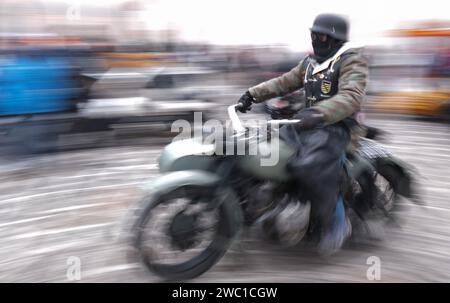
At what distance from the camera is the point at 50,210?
4680 millimetres

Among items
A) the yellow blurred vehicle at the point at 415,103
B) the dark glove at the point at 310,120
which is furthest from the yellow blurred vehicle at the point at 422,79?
the dark glove at the point at 310,120

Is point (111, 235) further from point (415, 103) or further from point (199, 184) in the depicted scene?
point (415, 103)

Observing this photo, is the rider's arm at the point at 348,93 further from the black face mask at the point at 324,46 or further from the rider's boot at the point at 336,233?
the rider's boot at the point at 336,233

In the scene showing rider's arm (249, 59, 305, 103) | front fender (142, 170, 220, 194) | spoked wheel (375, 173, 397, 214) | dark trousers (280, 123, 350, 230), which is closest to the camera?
front fender (142, 170, 220, 194)

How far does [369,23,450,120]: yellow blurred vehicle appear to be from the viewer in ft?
29.5

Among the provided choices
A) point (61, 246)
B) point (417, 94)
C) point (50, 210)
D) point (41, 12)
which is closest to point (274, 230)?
point (61, 246)

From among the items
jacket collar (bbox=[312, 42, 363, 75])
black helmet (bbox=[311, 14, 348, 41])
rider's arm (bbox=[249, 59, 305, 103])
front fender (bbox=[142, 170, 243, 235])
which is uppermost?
black helmet (bbox=[311, 14, 348, 41])

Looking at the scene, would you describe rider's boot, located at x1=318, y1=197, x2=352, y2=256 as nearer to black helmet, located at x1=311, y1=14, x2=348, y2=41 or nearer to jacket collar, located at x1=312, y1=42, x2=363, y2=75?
jacket collar, located at x1=312, y1=42, x2=363, y2=75

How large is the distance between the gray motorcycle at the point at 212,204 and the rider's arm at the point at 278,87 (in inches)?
25.9

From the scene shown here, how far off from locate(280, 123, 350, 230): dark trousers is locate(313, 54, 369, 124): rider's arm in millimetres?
152

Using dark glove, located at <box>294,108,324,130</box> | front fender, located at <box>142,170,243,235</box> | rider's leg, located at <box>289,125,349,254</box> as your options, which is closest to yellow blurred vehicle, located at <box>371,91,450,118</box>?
rider's leg, located at <box>289,125,349,254</box>

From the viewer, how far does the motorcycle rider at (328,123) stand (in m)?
3.15

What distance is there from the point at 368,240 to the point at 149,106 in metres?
4.57
